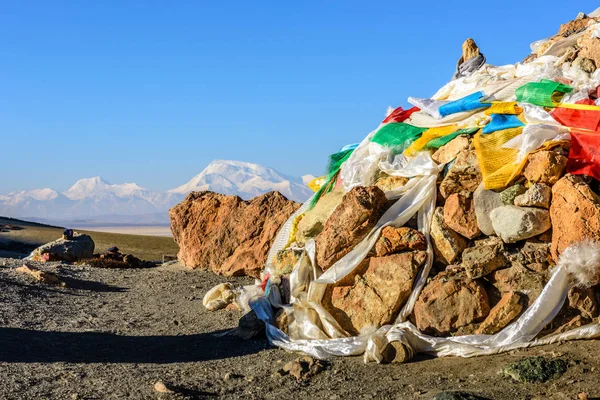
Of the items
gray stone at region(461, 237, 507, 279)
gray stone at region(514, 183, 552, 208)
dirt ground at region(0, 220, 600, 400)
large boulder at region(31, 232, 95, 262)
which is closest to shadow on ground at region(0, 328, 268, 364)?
dirt ground at region(0, 220, 600, 400)

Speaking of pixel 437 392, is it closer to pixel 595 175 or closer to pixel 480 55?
pixel 595 175

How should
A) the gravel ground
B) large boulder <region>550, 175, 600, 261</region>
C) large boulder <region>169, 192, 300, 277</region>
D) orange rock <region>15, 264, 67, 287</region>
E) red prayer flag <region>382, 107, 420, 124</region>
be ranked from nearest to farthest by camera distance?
1. the gravel ground
2. large boulder <region>550, 175, 600, 261</region>
3. red prayer flag <region>382, 107, 420, 124</region>
4. orange rock <region>15, 264, 67, 287</region>
5. large boulder <region>169, 192, 300, 277</region>

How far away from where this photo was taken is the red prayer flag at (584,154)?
6.64 meters

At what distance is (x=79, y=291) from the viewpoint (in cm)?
1119

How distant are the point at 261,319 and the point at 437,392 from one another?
106 inches

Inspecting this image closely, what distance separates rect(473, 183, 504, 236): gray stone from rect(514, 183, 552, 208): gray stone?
259 millimetres

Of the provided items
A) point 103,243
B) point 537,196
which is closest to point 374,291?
point 537,196

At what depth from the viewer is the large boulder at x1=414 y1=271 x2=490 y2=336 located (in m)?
6.61

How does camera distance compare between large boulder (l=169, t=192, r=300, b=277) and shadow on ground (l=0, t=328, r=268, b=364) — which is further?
large boulder (l=169, t=192, r=300, b=277)

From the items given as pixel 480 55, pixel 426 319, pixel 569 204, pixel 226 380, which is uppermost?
pixel 480 55

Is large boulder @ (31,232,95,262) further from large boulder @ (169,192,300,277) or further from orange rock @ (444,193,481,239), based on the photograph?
orange rock @ (444,193,481,239)

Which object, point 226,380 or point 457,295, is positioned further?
point 457,295

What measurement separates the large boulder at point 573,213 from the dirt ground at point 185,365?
0.90 m

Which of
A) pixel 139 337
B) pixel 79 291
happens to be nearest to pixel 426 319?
pixel 139 337
